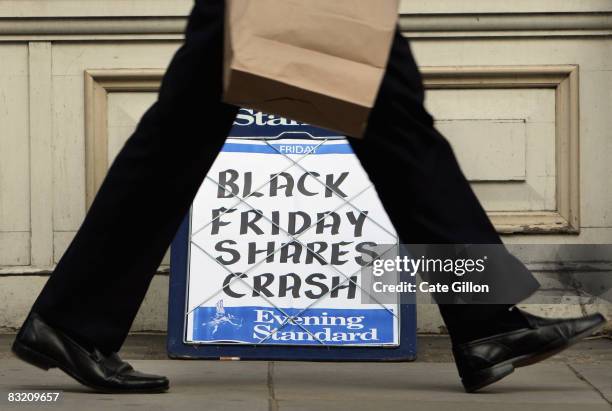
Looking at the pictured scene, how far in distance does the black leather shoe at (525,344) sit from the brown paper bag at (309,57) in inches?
26.4

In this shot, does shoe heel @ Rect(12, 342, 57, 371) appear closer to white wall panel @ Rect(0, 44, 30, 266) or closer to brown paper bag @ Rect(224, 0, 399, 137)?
brown paper bag @ Rect(224, 0, 399, 137)

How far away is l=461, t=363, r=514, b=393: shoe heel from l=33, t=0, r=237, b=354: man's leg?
79 cm

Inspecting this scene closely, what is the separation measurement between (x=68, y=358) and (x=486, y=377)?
3.17ft

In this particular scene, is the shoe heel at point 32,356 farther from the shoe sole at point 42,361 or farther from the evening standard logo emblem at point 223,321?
the evening standard logo emblem at point 223,321

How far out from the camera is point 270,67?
240 centimetres

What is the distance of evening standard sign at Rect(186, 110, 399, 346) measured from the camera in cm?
363

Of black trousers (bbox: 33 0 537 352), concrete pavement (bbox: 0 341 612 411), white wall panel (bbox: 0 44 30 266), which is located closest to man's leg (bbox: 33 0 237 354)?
black trousers (bbox: 33 0 537 352)

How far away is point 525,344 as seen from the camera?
112 inches

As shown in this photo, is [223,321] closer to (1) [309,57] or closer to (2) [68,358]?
(2) [68,358]

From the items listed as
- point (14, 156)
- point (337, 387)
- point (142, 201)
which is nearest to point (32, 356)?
point (142, 201)

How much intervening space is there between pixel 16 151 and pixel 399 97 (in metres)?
1.94

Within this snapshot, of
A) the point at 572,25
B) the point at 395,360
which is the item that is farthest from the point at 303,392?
the point at 572,25

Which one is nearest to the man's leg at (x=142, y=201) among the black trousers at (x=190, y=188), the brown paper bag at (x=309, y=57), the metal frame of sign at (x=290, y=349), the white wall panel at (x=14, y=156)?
the black trousers at (x=190, y=188)

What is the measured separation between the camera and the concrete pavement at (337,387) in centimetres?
274
